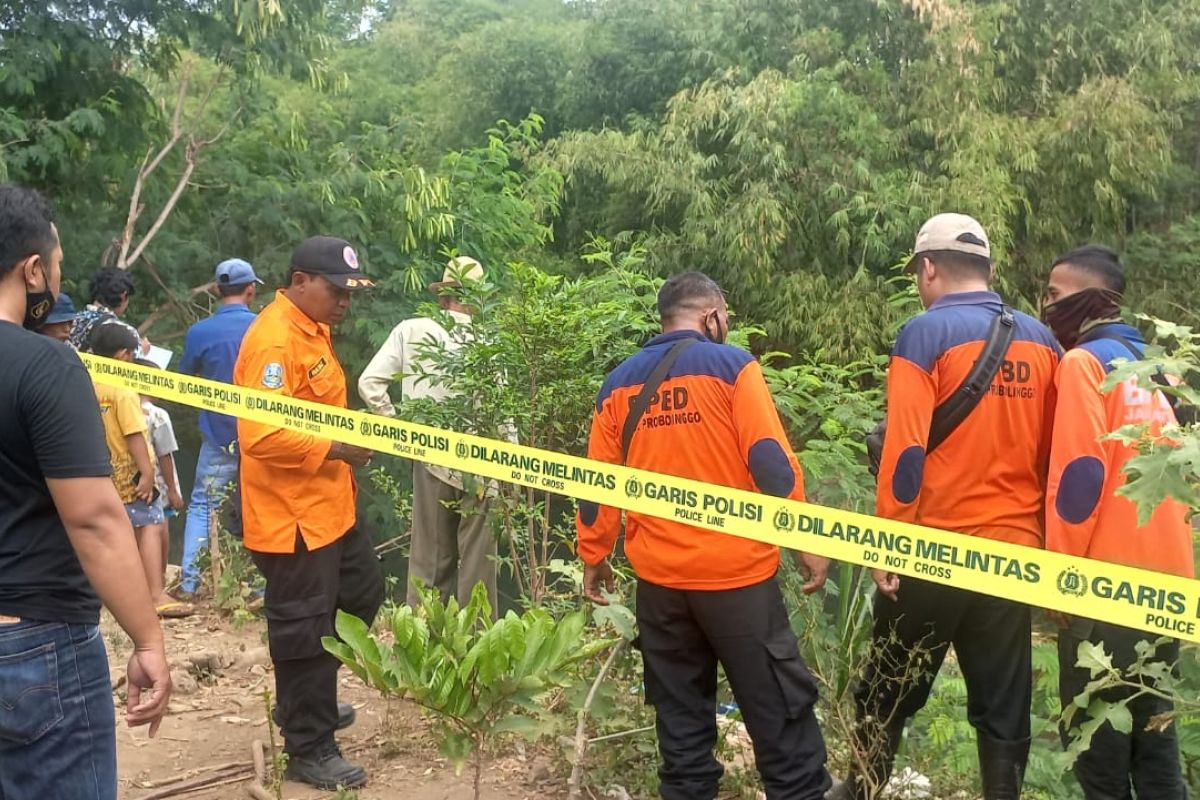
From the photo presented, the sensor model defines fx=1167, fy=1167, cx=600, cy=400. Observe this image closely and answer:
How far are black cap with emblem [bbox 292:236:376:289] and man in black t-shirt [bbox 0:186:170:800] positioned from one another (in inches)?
58.4

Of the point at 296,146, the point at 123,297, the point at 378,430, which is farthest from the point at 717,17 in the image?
the point at 378,430

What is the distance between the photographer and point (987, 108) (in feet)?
50.3

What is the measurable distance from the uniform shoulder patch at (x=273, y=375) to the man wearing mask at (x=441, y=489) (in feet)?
3.65

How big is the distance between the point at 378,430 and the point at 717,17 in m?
15.2

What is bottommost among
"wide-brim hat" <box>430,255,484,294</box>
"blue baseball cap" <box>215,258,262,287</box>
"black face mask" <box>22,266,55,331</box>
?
"black face mask" <box>22,266,55,331</box>

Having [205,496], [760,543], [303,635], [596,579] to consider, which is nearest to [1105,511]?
[760,543]

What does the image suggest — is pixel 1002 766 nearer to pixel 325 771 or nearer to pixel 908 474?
pixel 908 474

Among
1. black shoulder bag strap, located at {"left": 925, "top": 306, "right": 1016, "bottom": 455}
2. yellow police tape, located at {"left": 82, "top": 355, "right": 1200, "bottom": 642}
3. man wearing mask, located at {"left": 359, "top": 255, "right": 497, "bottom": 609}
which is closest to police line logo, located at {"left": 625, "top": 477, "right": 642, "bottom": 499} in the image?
yellow police tape, located at {"left": 82, "top": 355, "right": 1200, "bottom": 642}

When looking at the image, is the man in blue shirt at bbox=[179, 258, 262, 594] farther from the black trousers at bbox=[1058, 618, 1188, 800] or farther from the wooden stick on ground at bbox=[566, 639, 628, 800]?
the black trousers at bbox=[1058, 618, 1188, 800]

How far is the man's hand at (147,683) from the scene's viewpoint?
2580 millimetres

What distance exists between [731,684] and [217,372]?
153 inches

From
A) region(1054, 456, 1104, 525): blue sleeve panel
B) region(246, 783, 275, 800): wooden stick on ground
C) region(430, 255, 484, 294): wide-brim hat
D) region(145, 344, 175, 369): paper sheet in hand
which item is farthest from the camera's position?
region(145, 344, 175, 369): paper sheet in hand

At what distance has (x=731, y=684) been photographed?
343 centimetres

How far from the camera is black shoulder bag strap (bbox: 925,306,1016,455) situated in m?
3.24
